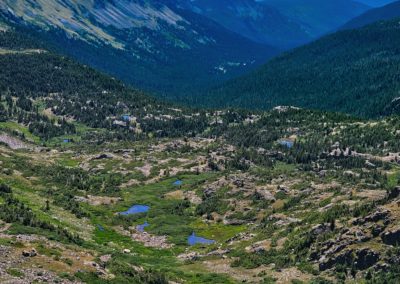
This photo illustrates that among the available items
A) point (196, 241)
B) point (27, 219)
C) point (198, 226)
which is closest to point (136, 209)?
point (198, 226)

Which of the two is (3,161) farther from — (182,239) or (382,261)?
(382,261)

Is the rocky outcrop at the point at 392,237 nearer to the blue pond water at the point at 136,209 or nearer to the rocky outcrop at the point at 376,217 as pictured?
the rocky outcrop at the point at 376,217

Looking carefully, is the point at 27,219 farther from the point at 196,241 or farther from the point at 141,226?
the point at 141,226

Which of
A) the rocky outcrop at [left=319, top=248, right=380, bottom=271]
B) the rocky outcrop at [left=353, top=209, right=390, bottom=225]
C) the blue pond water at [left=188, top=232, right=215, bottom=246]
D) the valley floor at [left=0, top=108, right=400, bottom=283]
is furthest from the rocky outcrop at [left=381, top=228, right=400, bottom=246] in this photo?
the blue pond water at [left=188, top=232, right=215, bottom=246]

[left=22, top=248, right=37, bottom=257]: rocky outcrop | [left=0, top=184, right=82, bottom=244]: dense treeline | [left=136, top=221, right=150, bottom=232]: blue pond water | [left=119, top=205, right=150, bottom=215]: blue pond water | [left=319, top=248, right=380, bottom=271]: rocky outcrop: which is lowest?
[left=119, top=205, right=150, bottom=215]: blue pond water

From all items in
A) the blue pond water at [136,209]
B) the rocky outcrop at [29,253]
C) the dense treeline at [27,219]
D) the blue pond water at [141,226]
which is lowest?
the blue pond water at [136,209]

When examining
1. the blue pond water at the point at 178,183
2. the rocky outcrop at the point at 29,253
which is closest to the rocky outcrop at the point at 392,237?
the rocky outcrop at the point at 29,253

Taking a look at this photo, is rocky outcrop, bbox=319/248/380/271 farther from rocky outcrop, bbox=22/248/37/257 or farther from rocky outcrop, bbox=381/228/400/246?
rocky outcrop, bbox=22/248/37/257

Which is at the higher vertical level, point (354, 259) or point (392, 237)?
point (392, 237)

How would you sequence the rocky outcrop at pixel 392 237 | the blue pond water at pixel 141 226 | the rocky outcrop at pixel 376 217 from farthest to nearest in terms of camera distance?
the blue pond water at pixel 141 226 → the rocky outcrop at pixel 376 217 → the rocky outcrop at pixel 392 237

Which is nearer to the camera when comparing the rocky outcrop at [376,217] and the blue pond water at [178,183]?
the rocky outcrop at [376,217]

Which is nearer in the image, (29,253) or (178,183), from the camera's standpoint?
(29,253)
